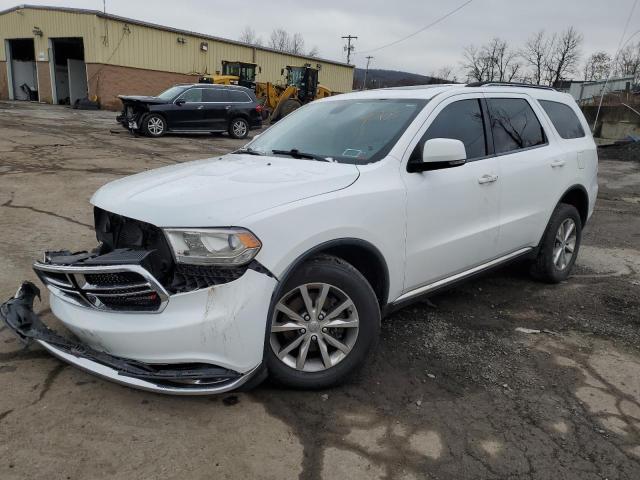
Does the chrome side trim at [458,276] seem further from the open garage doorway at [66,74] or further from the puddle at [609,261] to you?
the open garage doorway at [66,74]

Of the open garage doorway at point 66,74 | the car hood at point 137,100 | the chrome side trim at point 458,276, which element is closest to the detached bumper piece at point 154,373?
the chrome side trim at point 458,276

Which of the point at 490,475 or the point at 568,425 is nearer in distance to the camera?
the point at 490,475

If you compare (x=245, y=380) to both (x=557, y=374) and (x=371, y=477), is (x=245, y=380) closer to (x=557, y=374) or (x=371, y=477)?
(x=371, y=477)

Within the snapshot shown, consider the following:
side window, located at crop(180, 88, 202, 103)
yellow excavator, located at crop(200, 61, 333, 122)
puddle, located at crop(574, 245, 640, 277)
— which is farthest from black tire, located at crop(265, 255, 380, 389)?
yellow excavator, located at crop(200, 61, 333, 122)

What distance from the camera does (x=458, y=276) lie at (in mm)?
3867

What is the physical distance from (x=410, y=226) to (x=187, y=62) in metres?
32.7

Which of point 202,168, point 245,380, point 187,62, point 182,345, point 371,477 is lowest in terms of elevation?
point 371,477

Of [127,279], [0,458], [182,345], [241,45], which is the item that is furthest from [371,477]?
[241,45]

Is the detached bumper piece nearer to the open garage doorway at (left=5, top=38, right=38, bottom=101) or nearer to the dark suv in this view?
the dark suv

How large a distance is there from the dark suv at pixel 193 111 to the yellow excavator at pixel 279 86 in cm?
442

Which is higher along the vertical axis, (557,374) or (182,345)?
Answer: (182,345)

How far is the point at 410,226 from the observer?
3.30 m

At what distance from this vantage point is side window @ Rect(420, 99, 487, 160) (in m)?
3.64

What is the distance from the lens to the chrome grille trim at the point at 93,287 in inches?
100
